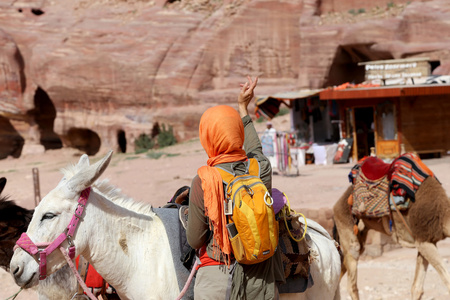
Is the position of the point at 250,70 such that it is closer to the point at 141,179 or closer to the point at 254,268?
the point at 141,179

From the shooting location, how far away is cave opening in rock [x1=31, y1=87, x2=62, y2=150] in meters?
34.3

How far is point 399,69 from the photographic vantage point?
21828 mm

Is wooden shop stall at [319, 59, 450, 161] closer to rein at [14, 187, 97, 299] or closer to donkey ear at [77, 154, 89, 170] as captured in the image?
donkey ear at [77, 154, 89, 170]

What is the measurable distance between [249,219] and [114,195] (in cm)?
99

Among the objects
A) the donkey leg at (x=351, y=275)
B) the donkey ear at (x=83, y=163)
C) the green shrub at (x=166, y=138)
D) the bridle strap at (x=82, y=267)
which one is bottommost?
the green shrub at (x=166, y=138)

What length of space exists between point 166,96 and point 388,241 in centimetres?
2195

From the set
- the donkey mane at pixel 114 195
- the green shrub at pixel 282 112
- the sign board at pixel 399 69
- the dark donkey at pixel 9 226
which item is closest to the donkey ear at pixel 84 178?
the donkey mane at pixel 114 195

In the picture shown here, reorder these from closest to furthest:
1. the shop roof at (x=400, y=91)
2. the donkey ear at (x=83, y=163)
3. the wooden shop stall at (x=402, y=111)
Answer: the donkey ear at (x=83, y=163) < the shop roof at (x=400, y=91) < the wooden shop stall at (x=402, y=111)

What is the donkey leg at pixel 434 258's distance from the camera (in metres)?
6.65

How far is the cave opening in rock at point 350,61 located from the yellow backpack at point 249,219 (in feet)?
82.7

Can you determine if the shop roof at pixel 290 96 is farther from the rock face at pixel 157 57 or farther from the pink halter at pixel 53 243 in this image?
the pink halter at pixel 53 243

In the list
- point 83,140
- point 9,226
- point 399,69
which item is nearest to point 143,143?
point 83,140

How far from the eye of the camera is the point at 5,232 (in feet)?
15.5

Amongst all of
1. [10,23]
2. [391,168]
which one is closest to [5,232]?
[391,168]
